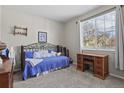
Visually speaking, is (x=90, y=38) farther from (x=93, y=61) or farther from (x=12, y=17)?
(x=12, y=17)

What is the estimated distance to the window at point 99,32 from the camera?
11.2 feet

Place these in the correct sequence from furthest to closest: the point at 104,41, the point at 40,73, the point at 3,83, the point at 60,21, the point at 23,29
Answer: the point at 60,21 → the point at 23,29 → the point at 104,41 → the point at 40,73 → the point at 3,83

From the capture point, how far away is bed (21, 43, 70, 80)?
314cm

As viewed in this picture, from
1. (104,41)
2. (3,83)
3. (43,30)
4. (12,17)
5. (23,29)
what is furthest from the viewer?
(43,30)

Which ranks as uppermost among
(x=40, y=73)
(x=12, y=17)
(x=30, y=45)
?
(x=12, y=17)

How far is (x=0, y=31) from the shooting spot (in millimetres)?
3629

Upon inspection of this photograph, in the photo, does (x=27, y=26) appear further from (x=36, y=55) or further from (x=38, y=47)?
(x=36, y=55)

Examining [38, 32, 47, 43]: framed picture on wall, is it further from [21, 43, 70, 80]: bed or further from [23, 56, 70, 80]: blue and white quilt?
[23, 56, 70, 80]: blue and white quilt

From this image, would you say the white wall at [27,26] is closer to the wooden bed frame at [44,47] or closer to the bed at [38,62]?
the wooden bed frame at [44,47]

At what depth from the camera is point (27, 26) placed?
14.2 ft

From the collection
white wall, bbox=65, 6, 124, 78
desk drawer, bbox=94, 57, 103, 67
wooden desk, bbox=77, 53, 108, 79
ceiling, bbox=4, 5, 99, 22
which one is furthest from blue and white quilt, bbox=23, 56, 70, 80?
ceiling, bbox=4, 5, 99, 22

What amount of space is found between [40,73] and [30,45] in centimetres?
149

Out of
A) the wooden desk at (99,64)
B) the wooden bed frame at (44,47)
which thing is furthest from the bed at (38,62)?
the wooden desk at (99,64)

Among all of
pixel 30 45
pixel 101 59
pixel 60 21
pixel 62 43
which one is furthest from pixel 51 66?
pixel 60 21
